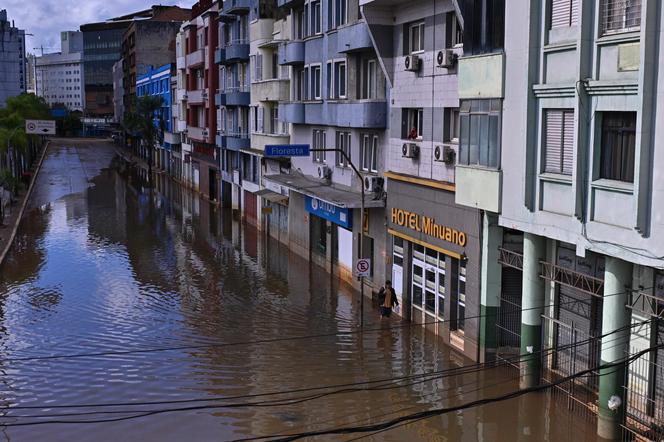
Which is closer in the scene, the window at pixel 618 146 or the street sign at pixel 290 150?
the window at pixel 618 146

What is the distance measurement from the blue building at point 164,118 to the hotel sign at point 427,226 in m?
56.2

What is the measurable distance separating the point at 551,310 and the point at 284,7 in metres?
23.5

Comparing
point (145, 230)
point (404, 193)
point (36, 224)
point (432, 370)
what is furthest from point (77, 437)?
point (36, 224)

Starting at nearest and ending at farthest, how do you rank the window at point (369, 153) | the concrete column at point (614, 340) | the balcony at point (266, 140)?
the concrete column at point (614, 340) → the window at point (369, 153) → the balcony at point (266, 140)

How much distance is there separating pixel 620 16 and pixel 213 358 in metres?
13.4

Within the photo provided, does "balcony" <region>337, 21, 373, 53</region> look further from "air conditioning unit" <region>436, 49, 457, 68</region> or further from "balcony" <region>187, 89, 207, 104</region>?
"balcony" <region>187, 89, 207, 104</region>

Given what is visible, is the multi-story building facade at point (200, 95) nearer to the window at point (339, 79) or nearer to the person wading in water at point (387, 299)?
the window at point (339, 79)

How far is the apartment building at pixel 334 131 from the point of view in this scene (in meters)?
28.6

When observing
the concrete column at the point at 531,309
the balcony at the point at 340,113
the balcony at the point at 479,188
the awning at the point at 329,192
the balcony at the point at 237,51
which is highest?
the balcony at the point at 237,51

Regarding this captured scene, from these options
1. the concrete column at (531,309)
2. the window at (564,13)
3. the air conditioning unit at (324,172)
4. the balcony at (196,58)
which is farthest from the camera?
the balcony at (196,58)

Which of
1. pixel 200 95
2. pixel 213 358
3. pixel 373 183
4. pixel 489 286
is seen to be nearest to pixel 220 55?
pixel 200 95

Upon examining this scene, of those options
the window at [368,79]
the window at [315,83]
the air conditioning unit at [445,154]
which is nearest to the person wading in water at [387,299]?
the air conditioning unit at [445,154]

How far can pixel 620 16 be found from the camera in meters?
14.9

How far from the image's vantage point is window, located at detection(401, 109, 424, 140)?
2545cm
